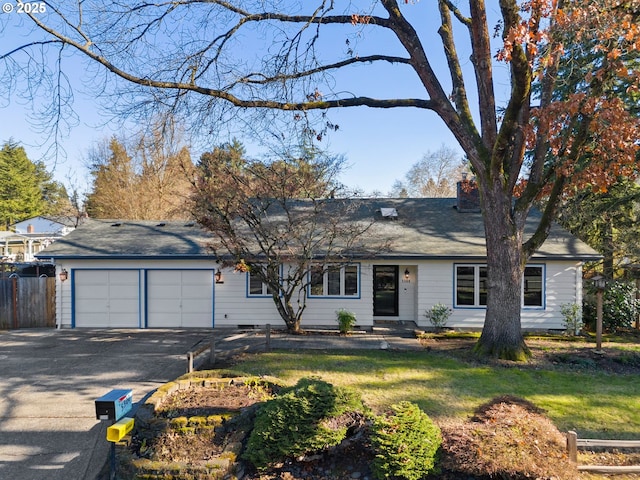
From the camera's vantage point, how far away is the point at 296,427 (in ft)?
14.3

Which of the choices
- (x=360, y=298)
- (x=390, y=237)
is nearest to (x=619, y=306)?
(x=390, y=237)

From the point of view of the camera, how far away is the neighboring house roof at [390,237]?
12359 millimetres

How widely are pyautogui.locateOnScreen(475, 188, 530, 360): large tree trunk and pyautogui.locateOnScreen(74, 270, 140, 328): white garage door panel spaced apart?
36.2ft

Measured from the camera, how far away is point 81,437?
5305 millimetres

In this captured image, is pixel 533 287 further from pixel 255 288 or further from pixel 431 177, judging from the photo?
pixel 431 177

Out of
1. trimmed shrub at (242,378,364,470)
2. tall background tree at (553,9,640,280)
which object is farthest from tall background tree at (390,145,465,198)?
trimmed shrub at (242,378,364,470)


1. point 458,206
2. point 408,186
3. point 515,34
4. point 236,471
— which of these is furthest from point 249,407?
point 408,186

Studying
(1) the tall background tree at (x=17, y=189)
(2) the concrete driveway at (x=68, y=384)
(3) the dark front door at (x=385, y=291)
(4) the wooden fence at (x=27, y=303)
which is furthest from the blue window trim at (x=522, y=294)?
(1) the tall background tree at (x=17, y=189)

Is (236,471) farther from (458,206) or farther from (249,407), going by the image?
(458,206)

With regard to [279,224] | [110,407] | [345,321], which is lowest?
[345,321]

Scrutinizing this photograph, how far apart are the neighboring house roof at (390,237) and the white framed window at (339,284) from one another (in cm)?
136

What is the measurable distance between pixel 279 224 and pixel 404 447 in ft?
29.0

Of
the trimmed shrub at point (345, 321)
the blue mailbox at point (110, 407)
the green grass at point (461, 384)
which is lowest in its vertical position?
the green grass at point (461, 384)

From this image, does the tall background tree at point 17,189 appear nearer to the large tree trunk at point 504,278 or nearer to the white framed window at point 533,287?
the white framed window at point 533,287
